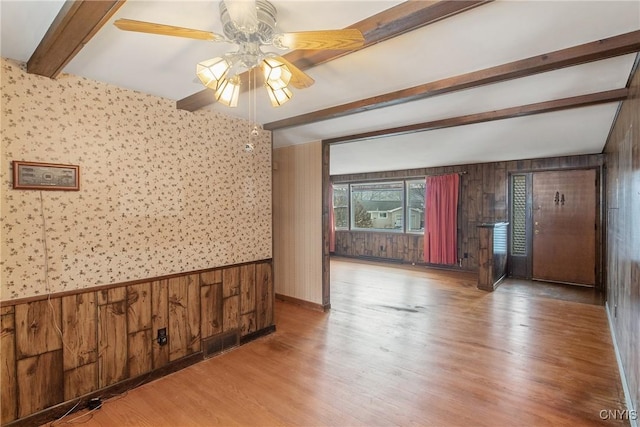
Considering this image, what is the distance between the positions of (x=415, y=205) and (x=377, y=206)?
40.5 inches

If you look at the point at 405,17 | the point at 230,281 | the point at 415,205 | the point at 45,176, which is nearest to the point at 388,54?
the point at 405,17

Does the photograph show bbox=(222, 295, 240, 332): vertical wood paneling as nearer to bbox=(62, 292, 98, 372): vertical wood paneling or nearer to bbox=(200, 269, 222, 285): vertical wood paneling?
bbox=(200, 269, 222, 285): vertical wood paneling

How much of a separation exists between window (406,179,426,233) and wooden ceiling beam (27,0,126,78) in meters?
6.64

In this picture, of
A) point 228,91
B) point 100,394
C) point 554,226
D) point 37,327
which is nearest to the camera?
point 228,91

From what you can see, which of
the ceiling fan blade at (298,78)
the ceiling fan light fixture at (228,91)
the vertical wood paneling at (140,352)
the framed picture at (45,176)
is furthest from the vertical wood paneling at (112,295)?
the ceiling fan blade at (298,78)

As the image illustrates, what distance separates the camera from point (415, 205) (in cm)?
736

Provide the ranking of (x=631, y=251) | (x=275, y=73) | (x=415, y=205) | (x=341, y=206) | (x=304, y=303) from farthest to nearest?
(x=341, y=206) < (x=415, y=205) < (x=304, y=303) < (x=631, y=251) < (x=275, y=73)

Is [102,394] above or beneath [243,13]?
beneath

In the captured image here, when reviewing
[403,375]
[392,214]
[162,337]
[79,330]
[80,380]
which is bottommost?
[403,375]

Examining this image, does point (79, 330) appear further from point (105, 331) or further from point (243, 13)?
point (243, 13)

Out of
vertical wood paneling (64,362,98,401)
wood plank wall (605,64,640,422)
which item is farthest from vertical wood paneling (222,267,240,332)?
wood plank wall (605,64,640,422)

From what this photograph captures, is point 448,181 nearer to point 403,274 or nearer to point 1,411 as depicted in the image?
point 403,274

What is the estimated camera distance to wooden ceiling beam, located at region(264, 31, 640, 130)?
5.72 ft

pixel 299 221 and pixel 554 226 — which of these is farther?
pixel 554 226
